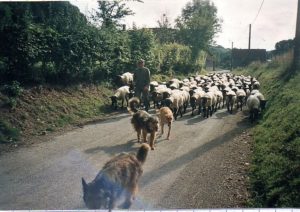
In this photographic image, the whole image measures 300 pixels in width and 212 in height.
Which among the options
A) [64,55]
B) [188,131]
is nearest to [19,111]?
[64,55]

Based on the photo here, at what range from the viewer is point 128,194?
577 cm

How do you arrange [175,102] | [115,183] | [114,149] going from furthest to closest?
[175,102]
[114,149]
[115,183]

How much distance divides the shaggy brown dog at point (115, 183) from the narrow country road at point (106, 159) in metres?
0.42

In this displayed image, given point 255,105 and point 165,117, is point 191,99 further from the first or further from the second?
point 165,117

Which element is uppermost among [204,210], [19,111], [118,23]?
[118,23]

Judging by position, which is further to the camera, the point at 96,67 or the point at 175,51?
the point at 175,51

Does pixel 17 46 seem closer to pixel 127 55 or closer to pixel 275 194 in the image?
pixel 127 55

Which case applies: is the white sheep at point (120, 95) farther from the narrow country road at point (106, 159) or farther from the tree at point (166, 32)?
the tree at point (166, 32)

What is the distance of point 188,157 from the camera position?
27.1ft

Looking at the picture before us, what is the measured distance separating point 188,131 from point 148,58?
4.97 meters

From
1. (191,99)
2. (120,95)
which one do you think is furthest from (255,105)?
(120,95)

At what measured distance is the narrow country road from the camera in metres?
6.00

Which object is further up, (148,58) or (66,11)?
(66,11)

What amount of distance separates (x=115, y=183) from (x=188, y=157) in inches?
129
